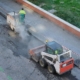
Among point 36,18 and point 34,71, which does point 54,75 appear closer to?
point 34,71

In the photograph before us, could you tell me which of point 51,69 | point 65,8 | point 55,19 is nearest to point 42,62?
point 51,69

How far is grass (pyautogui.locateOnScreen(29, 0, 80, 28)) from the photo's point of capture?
20820mm

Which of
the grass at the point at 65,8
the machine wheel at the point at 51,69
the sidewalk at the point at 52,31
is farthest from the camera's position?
the grass at the point at 65,8

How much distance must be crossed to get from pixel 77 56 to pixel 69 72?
1.97 metres

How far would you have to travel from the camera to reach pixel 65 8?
22672 millimetres

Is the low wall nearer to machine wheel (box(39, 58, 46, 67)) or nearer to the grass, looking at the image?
the grass

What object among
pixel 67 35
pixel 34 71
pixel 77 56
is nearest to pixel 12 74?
pixel 34 71

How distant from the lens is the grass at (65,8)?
68.3ft

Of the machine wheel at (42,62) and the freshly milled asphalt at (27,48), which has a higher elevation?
the machine wheel at (42,62)

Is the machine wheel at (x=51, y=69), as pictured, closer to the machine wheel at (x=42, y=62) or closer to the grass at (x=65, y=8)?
the machine wheel at (x=42, y=62)

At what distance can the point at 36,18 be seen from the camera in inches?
867

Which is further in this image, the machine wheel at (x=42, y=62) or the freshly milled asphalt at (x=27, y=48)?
the machine wheel at (x=42, y=62)

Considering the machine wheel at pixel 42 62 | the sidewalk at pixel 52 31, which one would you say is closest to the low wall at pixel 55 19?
the sidewalk at pixel 52 31

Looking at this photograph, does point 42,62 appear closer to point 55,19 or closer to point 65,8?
A: point 55,19
